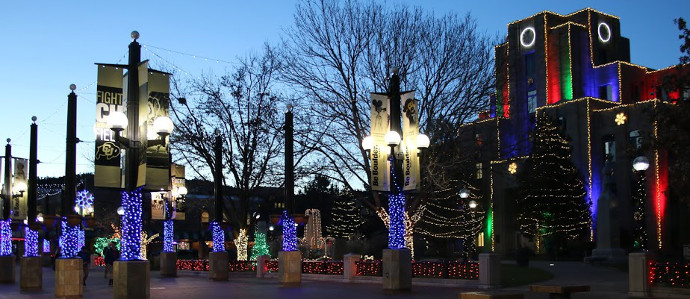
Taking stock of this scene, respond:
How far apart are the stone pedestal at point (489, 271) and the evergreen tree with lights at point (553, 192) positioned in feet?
102

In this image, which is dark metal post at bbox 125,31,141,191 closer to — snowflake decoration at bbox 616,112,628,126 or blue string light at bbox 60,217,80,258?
blue string light at bbox 60,217,80,258

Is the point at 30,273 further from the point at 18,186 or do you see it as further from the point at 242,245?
the point at 242,245

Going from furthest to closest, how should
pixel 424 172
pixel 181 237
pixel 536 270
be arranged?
1. pixel 181 237
2. pixel 424 172
3. pixel 536 270

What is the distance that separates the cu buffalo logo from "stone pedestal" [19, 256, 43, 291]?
13044 mm

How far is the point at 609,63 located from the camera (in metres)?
62.5

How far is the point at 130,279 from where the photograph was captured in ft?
54.3

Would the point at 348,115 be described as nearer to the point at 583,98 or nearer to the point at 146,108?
the point at 146,108

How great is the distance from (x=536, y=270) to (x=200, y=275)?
17325mm

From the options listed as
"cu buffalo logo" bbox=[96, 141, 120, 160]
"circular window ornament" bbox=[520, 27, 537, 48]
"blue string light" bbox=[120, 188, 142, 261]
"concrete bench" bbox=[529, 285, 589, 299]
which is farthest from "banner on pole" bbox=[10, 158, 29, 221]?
"circular window ornament" bbox=[520, 27, 537, 48]

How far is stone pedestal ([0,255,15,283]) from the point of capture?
3347 cm

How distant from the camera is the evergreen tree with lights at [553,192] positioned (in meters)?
55.1

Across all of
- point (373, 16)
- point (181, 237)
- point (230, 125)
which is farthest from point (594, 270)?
point (181, 237)

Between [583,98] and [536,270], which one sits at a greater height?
[583,98]

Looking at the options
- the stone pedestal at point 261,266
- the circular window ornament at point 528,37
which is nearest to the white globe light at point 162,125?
the stone pedestal at point 261,266
